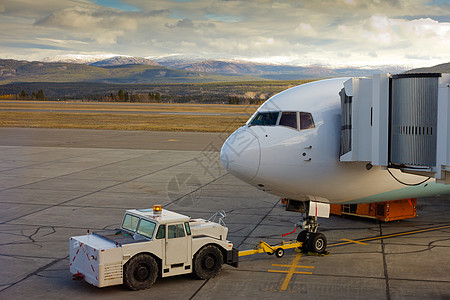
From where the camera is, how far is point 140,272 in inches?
489

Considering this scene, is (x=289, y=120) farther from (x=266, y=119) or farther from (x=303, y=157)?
(x=303, y=157)

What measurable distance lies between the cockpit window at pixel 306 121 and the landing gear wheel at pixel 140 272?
16.1ft

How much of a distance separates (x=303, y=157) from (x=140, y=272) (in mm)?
4773

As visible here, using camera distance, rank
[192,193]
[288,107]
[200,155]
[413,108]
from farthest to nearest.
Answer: [200,155] → [192,193] → [288,107] → [413,108]

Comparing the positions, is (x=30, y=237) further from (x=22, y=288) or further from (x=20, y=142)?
(x=20, y=142)

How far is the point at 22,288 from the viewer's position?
12570mm

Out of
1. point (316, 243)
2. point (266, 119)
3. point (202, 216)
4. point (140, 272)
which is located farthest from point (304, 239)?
point (202, 216)

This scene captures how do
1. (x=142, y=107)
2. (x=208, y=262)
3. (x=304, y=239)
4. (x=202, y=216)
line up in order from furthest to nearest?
1. (x=142, y=107)
2. (x=202, y=216)
3. (x=304, y=239)
4. (x=208, y=262)

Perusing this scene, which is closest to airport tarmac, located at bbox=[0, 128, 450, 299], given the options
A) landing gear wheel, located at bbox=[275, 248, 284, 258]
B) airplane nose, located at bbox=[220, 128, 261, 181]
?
landing gear wheel, located at bbox=[275, 248, 284, 258]

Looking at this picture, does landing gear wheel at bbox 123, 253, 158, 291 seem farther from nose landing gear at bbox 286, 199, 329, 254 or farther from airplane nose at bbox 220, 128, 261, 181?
nose landing gear at bbox 286, 199, 329, 254

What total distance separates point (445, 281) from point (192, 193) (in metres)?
13.7

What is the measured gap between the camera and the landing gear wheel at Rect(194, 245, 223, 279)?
13.2 meters

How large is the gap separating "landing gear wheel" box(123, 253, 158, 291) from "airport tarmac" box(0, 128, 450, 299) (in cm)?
23

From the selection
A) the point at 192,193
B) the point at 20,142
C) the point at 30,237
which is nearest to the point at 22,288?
the point at 30,237
